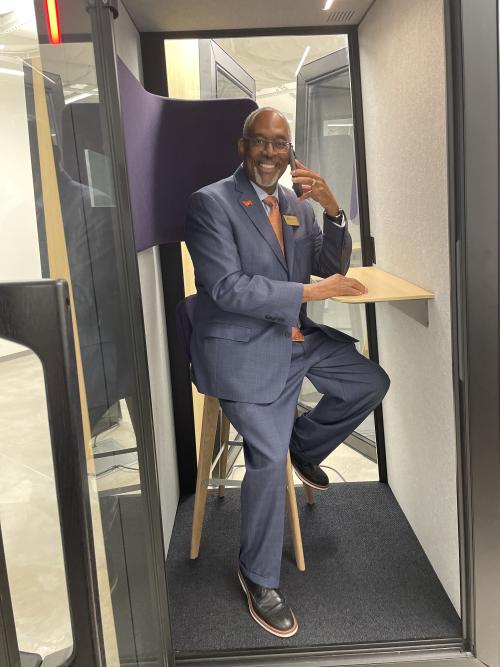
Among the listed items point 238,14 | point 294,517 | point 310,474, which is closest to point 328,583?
point 294,517

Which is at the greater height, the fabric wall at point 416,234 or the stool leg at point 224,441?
the fabric wall at point 416,234

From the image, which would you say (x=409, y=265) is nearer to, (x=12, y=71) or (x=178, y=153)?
(x=178, y=153)

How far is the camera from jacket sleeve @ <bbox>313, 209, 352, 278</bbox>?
1.99 metres

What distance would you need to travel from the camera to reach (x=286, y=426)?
6.02 ft

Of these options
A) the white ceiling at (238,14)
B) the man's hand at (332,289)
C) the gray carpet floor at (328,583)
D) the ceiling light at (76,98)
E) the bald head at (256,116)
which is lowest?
the gray carpet floor at (328,583)

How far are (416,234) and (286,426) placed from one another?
67 centimetres

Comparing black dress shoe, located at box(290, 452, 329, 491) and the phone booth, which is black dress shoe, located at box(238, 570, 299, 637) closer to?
the phone booth

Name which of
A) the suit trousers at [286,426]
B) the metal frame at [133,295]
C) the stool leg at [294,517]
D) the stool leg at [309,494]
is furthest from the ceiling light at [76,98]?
the stool leg at [309,494]

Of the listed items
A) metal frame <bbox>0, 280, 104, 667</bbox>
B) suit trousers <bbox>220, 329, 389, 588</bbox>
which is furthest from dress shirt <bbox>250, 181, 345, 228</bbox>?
metal frame <bbox>0, 280, 104, 667</bbox>

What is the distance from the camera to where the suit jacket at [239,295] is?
1767mm

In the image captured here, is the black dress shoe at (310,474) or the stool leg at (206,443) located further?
the black dress shoe at (310,474)

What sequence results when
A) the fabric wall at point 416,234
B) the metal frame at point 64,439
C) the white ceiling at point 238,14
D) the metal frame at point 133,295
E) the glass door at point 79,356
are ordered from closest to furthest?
the metal frame at point 64,439 → the glass door at point 79,356 → the metal frame at point 133,295 → the fabric wall at point 416,234 → the white ceiling at point 238,14

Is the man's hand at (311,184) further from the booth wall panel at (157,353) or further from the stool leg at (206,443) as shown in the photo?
Answer: the stool leg at (206,443)

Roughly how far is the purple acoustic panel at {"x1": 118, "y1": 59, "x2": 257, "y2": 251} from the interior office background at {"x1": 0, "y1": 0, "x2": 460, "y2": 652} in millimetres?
138
